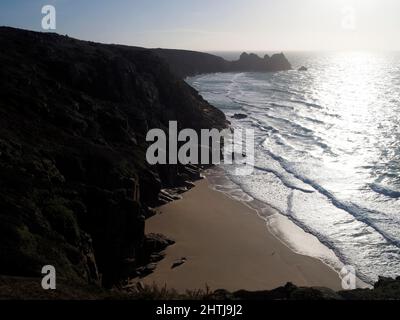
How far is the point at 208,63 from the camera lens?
162500 millimetres

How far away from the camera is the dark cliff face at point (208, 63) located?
143m

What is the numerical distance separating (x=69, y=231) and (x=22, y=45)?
92.3 feet

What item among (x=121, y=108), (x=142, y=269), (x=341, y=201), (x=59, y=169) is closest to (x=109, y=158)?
(x=59, y=169)

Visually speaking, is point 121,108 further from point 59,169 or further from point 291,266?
point 291,266

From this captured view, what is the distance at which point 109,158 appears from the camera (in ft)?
74.1

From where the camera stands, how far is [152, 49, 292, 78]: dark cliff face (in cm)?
14275

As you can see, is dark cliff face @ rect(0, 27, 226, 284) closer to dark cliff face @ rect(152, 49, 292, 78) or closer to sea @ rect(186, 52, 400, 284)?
sea @ rect(186, 52, 400, 284)

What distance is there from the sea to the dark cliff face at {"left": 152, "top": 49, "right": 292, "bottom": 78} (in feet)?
214

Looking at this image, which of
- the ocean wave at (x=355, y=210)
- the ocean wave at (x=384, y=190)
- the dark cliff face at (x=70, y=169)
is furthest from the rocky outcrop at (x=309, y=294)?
the ocean wave at (x=384, y=190)

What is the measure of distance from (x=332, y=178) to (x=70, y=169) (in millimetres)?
24712

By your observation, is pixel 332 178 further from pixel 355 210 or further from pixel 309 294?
pixel 309 294

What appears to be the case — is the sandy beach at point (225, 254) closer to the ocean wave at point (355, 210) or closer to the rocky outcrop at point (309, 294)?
the ocean wave at point (355, 210)

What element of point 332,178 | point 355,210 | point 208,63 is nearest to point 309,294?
point 355,210

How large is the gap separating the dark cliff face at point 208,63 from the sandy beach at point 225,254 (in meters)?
99.2
